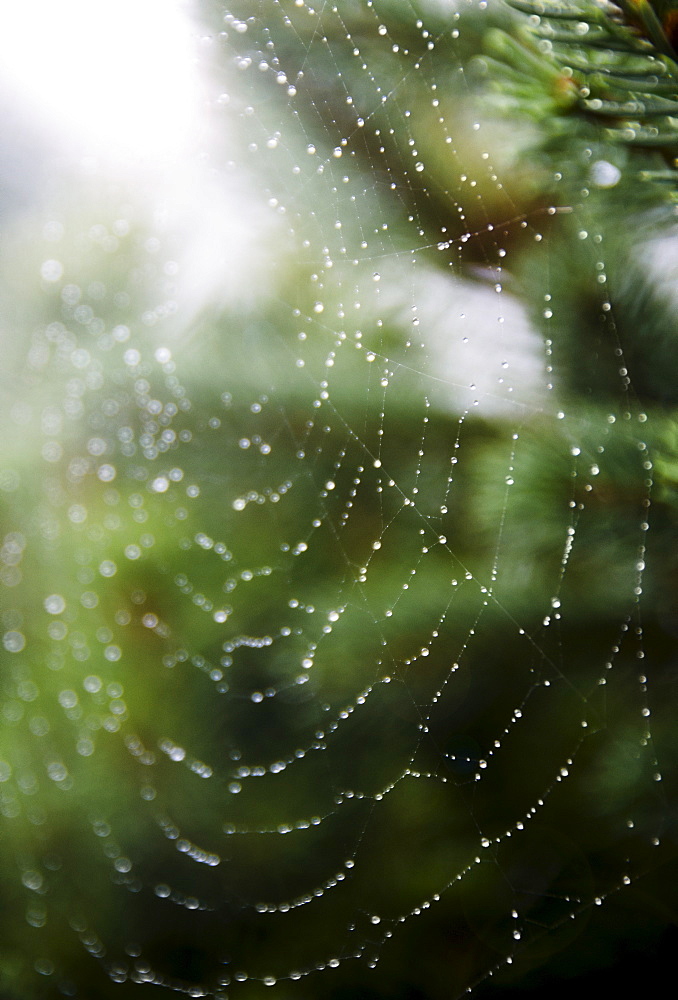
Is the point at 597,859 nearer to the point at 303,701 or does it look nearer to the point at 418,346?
the point at 303,701

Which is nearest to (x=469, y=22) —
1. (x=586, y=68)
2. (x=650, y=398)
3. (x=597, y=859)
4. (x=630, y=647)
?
(x=586, y=68)

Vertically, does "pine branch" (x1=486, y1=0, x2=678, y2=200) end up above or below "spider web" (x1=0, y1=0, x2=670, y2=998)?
above

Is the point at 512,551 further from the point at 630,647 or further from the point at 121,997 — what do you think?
the point at 121,997

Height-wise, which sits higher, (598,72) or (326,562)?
(598,72)

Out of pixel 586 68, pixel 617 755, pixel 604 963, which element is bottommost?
pixel 604 963

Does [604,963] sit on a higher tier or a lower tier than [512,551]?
lower

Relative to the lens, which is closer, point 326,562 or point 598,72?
point 598,72

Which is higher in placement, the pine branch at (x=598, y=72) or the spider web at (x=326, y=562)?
the pine branch at (x=598, y=72)

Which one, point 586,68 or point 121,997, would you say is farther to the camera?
point 121,997
